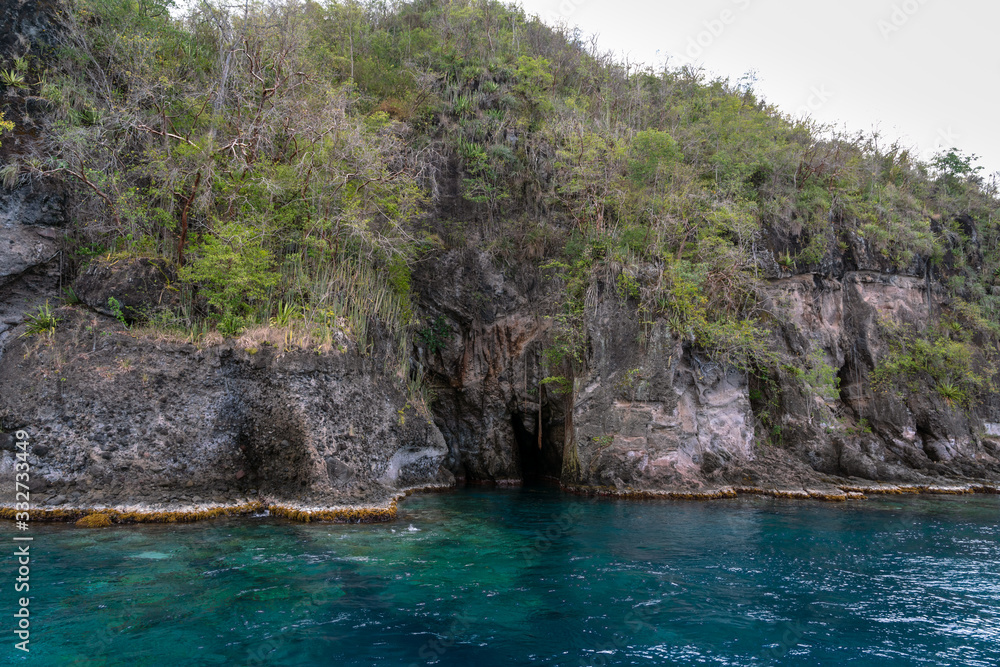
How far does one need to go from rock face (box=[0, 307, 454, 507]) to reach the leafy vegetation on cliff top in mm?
1383

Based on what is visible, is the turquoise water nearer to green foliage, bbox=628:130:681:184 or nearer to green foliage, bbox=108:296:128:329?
green foliage, bbox=108:296:128:329

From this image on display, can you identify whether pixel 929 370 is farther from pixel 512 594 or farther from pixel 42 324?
pixel 42 324

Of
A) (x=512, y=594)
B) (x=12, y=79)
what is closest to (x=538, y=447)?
(x=512, y=594)

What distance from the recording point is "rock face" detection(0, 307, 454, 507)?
1030 cm

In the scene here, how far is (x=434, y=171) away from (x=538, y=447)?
33.0ft

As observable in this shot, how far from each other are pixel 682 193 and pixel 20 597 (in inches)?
695

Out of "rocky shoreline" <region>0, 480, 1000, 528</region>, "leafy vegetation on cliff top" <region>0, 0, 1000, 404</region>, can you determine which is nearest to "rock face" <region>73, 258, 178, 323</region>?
"leafy vegetation on cliff top" <region>0, 0, 1000, 404</region>

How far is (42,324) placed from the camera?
37.0 feet

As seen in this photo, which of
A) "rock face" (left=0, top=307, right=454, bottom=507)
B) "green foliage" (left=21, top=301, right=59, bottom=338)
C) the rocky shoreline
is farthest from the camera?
"green foliage" (left=21, top=301, right=59, bottom=338)

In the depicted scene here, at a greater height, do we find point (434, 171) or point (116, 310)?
point (434, 171)

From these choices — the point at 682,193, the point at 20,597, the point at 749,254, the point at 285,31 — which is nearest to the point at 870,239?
the point at 749,254

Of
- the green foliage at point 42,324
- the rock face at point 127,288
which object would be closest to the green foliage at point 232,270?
the rock face at point 127,288

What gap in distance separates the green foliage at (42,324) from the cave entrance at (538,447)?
12.4 m

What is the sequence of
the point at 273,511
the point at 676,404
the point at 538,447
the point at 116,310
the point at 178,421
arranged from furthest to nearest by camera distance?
1. the point at 538,447
2. the point at 676,404
3. the point at 116,310
4. the point at 178,421
5. the point at 273,511
